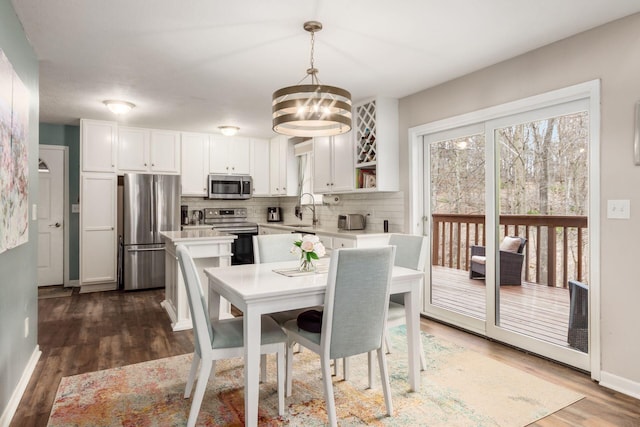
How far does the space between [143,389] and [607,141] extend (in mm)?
3347

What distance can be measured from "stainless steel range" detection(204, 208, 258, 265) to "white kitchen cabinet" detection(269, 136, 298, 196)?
68cm

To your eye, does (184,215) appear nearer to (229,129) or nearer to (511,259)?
(229,129)

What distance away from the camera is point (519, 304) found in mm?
3217

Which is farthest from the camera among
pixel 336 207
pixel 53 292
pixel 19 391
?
pixel 336 207

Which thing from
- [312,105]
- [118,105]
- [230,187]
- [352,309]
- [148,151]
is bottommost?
[352,309]

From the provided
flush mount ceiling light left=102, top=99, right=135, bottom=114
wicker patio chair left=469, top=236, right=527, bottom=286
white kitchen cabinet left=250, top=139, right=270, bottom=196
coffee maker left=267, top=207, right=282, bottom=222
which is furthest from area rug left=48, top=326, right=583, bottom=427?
coffee maker left=267, top=207, right=282, bottom=222

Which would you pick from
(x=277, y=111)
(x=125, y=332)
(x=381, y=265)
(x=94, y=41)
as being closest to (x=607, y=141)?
(x=381, y=265)

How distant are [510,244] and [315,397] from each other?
203 centimetres

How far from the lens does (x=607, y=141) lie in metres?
2.53

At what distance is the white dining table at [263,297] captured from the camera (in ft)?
6.34

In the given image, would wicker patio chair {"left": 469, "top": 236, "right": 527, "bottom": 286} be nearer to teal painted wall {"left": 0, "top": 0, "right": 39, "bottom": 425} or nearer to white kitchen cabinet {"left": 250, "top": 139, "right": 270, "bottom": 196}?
teal painted wall {"left": 0, "top": 0, "right": 39, "bottom": 425}

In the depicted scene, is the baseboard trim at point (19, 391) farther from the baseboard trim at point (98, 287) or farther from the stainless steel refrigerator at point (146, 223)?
the baseboard trim at point (98, 287)

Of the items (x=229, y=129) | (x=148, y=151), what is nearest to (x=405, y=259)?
(x=229, y=129)

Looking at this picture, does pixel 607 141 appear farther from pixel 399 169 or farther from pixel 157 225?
pixel 157 225
